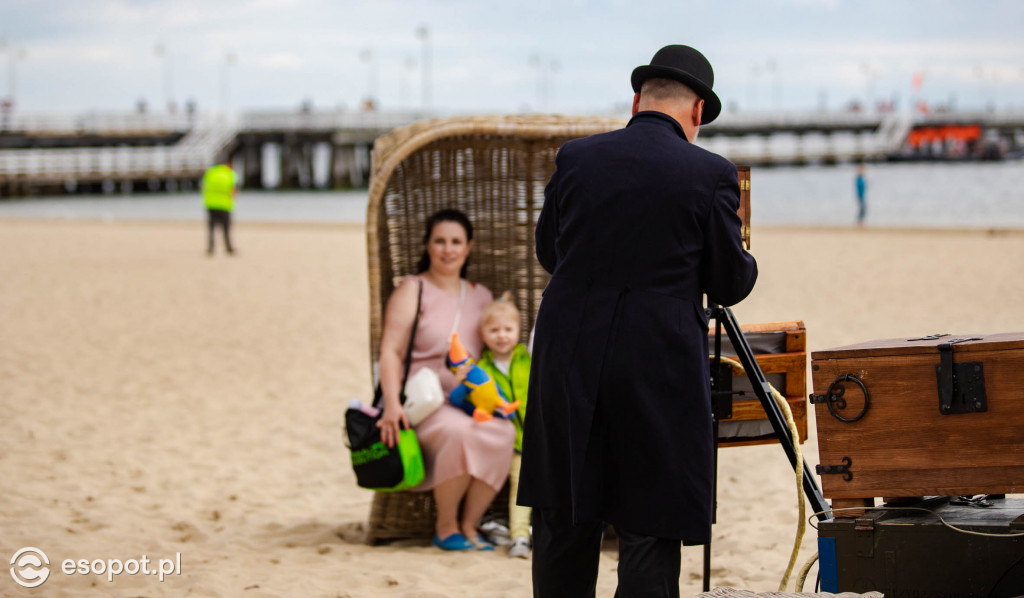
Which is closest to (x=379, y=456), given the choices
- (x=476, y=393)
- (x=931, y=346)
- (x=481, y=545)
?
(x=476, y=393)

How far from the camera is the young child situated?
14.8ft

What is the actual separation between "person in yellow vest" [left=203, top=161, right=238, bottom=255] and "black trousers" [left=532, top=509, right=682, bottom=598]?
1514 centimetres

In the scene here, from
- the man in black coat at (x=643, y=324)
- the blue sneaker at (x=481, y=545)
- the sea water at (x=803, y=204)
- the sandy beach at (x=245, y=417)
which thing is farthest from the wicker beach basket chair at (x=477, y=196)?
the sea water at (x=803, y=204)

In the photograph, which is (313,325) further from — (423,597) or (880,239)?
(880,239)

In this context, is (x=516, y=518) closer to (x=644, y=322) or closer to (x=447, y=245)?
(x=447, y=245)

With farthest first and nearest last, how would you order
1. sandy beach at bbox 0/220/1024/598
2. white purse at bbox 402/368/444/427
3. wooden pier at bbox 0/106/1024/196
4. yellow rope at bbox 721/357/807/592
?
wooden pier at bbox 0/106/1024/196
white purse at bbox 402/368/444/427
sandy beach at bbox 0/220/1024/598
yellow rope at bbox 721/357/807/592

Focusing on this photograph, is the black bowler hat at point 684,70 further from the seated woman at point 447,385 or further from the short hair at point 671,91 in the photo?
the seated woman at point 447,385

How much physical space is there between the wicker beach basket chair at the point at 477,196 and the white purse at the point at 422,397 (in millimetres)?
364

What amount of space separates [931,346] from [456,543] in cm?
229

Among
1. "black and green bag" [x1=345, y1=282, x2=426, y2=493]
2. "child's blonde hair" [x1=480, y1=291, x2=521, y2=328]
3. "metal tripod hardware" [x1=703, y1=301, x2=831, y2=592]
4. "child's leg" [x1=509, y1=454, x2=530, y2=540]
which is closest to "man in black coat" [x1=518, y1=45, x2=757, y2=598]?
"metal tripod hardware" [x1=703, y1=301, x2=831, y2=592]

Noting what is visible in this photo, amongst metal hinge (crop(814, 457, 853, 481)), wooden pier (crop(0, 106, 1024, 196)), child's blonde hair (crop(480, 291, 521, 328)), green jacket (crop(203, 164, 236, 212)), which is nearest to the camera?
metal hinge (crop(814, 457, 853, 481))

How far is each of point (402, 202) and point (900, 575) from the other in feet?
10.0

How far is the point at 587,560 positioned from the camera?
279cm

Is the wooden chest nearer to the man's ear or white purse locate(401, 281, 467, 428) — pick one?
the man's ear
